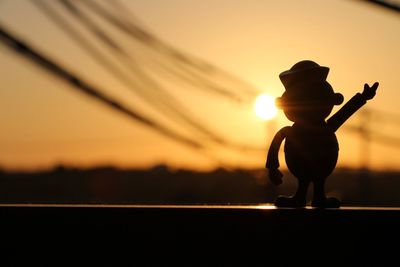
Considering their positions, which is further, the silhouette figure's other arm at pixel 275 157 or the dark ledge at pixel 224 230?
the silhouette figure's other arm at pixel 275 157

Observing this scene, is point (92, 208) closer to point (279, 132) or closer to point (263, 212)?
point (263, 212)

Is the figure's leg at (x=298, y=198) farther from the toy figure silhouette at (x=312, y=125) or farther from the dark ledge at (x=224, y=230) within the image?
the dark ledge at (x=224, y=230)

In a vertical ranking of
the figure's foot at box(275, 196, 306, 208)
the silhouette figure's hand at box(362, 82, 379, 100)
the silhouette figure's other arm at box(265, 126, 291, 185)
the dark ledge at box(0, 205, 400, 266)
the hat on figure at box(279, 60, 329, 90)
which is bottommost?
the dark ledge at box(0, 205, 400, 266)

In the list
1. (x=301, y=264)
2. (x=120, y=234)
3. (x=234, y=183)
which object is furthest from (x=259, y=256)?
(x=234, y=183)

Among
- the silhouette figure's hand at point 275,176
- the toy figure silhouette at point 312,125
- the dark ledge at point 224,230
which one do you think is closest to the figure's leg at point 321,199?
the toy figure silhouette at point 312,125

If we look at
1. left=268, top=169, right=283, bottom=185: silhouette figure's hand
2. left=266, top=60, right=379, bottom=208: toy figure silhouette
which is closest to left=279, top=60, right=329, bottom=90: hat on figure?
left=266, top=60, right=379, bottom=208: toy figure silhouette

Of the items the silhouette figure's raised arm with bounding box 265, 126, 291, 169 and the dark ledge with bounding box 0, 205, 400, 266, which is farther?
the silhouette figure's raised arm with bounding box 265, 126, 291, 169

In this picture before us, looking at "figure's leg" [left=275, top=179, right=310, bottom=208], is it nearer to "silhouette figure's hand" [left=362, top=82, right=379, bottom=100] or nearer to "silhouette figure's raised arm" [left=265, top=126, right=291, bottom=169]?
"silhouette figure's raised arm" [left=265, top=126, right=291, bottom=169]

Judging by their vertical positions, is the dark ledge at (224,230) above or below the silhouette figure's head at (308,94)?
below

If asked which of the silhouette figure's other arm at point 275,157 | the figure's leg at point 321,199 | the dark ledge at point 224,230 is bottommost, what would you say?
the dark ledge at point 224,230
